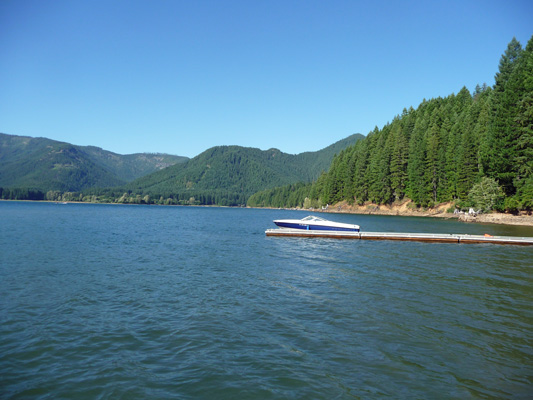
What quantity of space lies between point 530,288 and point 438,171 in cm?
8582

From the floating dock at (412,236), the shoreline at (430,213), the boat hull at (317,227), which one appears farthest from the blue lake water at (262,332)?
the shoreline at (430,213)

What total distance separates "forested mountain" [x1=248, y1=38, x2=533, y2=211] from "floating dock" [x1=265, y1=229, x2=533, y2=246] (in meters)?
26.5

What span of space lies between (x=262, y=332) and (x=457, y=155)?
308 ft

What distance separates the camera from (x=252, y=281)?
1784cm

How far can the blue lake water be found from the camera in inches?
302

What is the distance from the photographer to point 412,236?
1533 inches

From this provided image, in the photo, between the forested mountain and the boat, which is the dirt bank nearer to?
the forested mountain

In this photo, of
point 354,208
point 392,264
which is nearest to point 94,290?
point 392,264

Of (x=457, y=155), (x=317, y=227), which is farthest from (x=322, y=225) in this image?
(x=457, y=155)

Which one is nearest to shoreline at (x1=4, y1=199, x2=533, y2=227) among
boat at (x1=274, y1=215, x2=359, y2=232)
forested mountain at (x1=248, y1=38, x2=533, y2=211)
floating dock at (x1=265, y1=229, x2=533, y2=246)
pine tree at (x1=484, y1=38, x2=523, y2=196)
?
forested mountain at (x1=248, y1=38, x2=533, y2=211)

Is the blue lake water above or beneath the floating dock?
beneath

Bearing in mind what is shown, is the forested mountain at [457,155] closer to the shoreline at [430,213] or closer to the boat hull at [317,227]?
the shoreline at [430,213]

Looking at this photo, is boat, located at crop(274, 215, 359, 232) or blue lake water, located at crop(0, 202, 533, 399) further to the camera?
boat, located at crop(274, 215, 359, 232)

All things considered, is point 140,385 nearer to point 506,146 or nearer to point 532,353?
point 532,353
